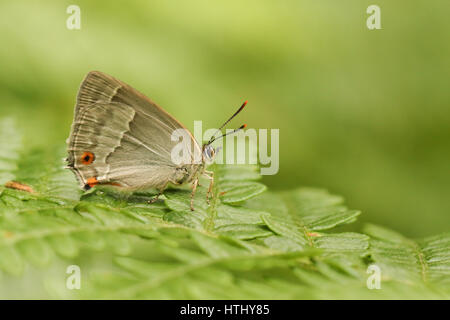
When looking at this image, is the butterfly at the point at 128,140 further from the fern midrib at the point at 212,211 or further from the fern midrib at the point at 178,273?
the fern midrib at the point at 178,273

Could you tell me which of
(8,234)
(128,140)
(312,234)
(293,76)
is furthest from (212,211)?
(293,76)

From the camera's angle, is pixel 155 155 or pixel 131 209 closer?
pixel 131 209

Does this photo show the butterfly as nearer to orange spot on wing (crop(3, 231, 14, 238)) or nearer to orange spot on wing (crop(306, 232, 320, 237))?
orange spot on wing (crop(306, 232, 320, 237))

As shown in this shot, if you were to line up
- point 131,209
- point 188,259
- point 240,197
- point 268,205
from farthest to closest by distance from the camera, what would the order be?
point 268,205 → point 240,197 → point 131,209 → point 188,259

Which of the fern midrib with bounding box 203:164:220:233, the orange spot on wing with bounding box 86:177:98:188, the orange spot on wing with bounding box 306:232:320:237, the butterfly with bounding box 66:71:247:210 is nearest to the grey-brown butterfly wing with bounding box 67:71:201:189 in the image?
the butterfly with bounding box 66:71:247:210

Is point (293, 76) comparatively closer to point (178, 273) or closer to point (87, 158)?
point (87, 158)

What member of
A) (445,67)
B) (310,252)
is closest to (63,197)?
(310,252)

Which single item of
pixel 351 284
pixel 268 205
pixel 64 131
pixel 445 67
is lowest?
pixel 351 284

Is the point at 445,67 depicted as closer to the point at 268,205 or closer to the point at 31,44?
the point at 268,205
